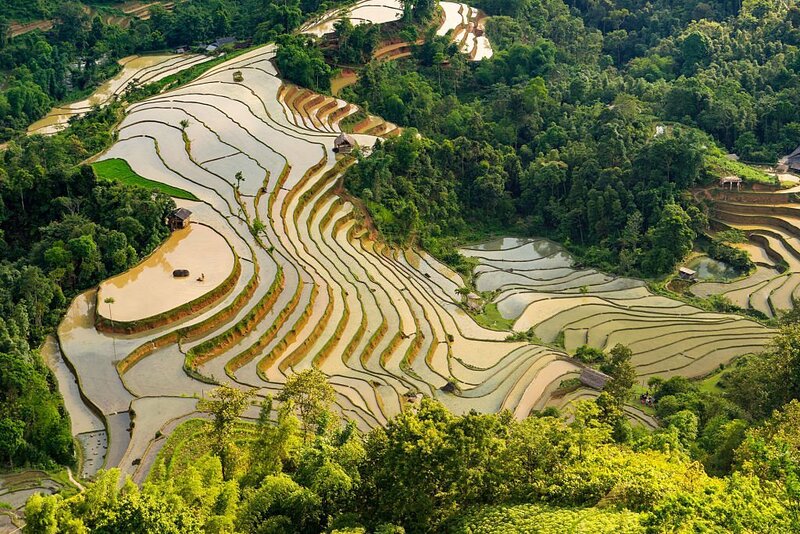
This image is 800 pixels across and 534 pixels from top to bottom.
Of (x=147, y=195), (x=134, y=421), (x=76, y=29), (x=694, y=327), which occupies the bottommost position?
(x=694, y=327)

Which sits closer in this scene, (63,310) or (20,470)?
(20,470)

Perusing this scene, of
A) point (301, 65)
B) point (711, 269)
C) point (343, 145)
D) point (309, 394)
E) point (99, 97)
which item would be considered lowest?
point (711, 269)

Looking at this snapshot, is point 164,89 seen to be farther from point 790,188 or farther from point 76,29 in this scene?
point 790,188

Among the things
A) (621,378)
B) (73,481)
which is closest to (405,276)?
(621,378)

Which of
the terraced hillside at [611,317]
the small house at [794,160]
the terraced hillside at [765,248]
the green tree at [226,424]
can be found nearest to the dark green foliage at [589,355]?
the terraced hillside at [611,317]

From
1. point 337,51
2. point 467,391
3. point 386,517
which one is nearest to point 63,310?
point 467,391

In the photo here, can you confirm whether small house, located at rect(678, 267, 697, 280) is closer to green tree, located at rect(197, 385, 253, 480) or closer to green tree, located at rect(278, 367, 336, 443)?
green tree, located at rect(278, 367, 336, 443)

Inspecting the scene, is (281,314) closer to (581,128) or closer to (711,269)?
(711,269)
